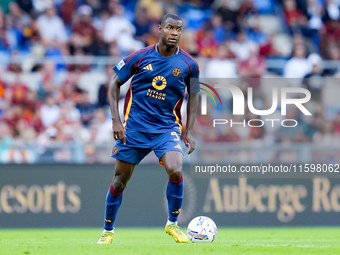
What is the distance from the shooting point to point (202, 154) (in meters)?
12.4

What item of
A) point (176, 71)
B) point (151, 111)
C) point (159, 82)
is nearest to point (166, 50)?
point (176, 71)

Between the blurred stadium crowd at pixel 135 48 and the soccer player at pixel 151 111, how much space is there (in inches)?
173

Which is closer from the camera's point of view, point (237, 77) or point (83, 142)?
point (83, 142)

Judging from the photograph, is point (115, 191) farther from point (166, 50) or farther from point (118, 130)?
point (166, 50)

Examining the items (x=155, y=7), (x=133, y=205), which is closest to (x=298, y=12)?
(x=155, y=7)

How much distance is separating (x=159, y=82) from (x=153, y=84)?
7 centimetres

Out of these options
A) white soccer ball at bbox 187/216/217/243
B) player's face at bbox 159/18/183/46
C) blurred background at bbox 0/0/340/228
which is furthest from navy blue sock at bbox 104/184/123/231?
blurred background at bbox 0/0/340/228

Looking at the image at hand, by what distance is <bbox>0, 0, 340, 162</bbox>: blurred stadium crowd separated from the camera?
1262cm

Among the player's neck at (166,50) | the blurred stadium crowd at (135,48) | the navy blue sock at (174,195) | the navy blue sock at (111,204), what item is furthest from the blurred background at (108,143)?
Answer: the player's neck at (166,50)

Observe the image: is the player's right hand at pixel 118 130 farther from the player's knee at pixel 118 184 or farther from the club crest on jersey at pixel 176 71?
the club crest on jersey at pixel 176 71

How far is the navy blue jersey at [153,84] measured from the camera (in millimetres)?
7621

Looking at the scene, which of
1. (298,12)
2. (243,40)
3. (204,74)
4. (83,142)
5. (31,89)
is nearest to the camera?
(83,142)

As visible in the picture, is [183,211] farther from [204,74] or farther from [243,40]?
[243,40]

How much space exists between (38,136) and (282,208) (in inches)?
177
